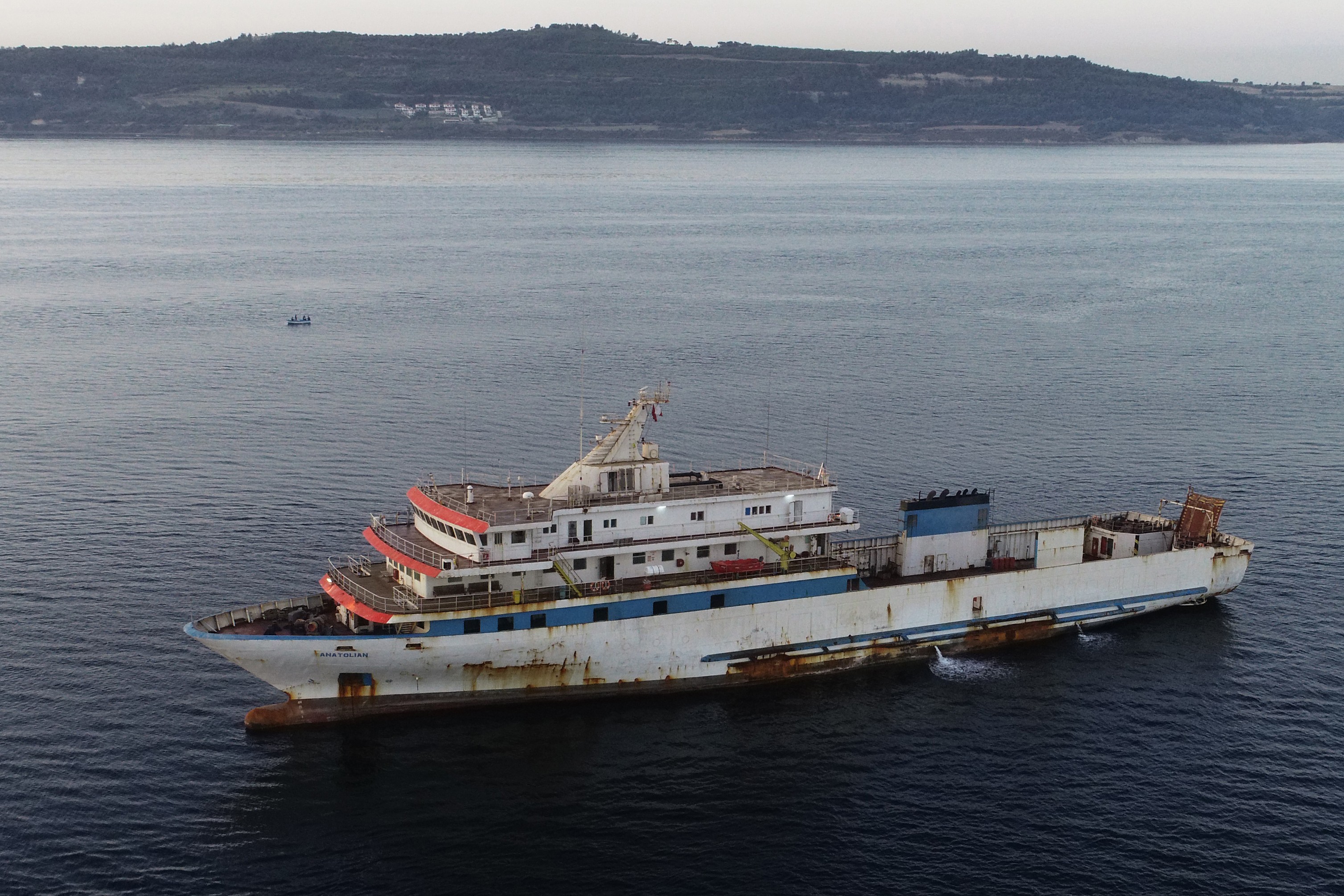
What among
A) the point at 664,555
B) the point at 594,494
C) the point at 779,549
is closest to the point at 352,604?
the point at 594,494

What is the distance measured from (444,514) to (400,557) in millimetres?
2324

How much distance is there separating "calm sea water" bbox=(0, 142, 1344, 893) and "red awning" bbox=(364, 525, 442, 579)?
5.64 m

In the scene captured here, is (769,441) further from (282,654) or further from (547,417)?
(282,654)

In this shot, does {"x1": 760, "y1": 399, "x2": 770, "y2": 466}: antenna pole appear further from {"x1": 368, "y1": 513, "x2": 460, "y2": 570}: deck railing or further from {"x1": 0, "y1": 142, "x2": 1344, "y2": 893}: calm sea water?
{"x1": 368, "y1": 513, "x2": 460, "y2": 570}: deck railing

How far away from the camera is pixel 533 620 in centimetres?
4931

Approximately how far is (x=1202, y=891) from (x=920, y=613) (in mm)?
18553

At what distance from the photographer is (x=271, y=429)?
285 ft

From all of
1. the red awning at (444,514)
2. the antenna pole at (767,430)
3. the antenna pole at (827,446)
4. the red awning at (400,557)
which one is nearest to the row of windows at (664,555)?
the red awning at (444,514)

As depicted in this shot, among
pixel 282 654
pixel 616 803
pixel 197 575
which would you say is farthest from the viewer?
pixel 197 575

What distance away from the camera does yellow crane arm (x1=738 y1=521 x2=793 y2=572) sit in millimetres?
52500

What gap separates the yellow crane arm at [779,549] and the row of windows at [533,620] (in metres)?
2.99

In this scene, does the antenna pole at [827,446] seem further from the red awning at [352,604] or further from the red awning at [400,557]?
the red awning at [352,604]

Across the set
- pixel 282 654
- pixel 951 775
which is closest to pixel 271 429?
pixel 282 654

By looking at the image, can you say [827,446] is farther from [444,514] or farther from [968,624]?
[444,514]
